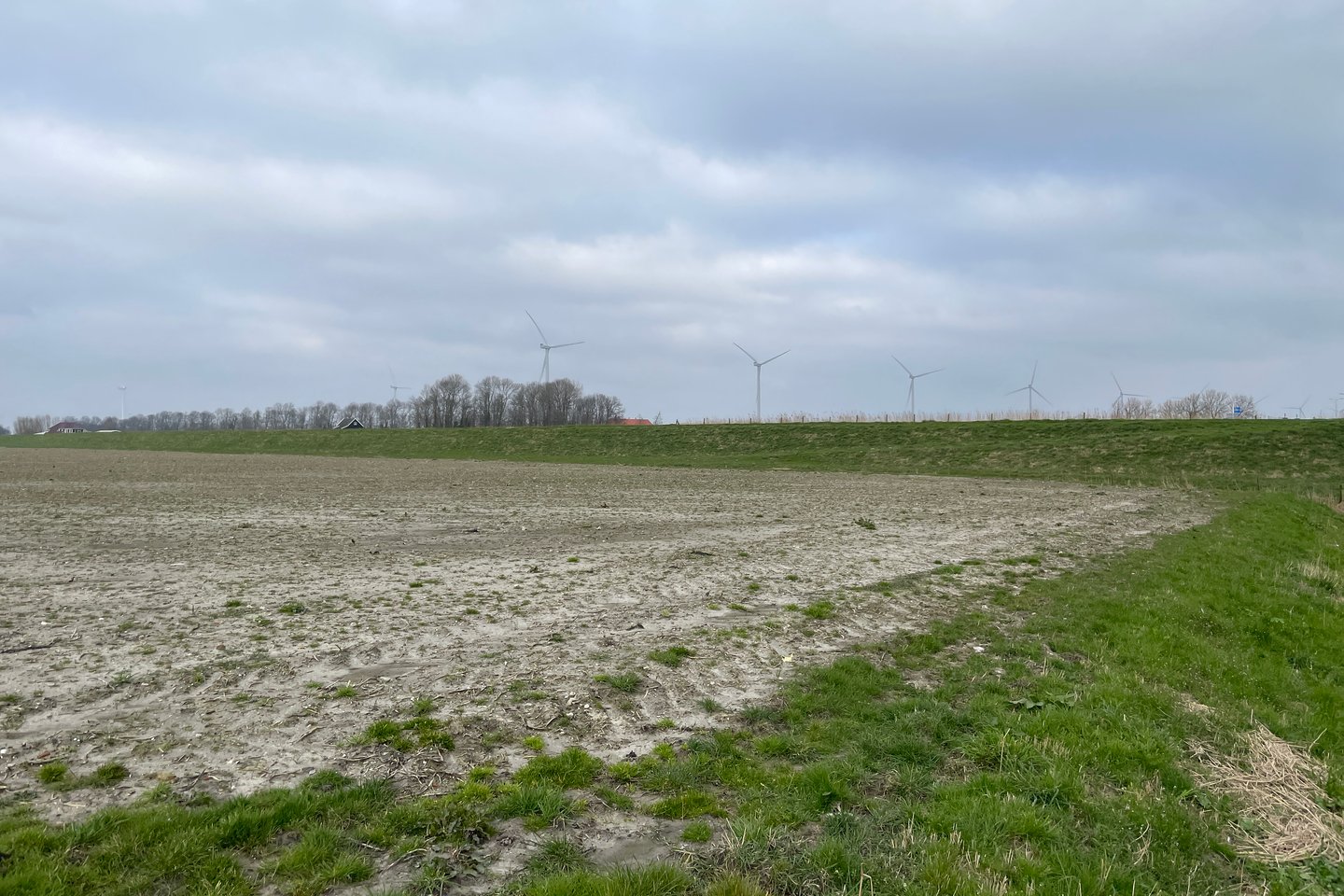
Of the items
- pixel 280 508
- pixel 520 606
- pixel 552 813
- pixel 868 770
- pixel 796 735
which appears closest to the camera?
pixel 552 813

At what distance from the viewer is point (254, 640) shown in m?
10.3

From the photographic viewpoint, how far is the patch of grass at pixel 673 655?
1004 cm

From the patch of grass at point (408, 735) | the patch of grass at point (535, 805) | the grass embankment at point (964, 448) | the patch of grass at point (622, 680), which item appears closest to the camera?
the patch of grass at point (535, 805)

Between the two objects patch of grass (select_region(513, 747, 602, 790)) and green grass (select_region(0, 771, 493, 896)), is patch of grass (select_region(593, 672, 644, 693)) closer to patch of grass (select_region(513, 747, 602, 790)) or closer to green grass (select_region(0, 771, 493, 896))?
patch of grass (select_region(513, 747, 602, 790))

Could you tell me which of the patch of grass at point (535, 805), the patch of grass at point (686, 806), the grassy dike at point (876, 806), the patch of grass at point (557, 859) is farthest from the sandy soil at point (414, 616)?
the patch of grass at point (557, 859)

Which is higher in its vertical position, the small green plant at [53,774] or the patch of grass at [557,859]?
the small green plant at [53,774]

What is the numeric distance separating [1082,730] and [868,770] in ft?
9.37

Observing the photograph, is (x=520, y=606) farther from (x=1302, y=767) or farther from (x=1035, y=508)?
(x=1035, y=508)

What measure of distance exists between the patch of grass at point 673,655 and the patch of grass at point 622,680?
2.14 ft

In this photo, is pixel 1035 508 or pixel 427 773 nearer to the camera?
pixel 427 773

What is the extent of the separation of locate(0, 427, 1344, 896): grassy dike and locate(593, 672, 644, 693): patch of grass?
4.71ft

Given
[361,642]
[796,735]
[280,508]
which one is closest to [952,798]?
[796,735]

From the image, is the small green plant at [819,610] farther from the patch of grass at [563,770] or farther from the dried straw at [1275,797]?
the patch of grass at [563,770]

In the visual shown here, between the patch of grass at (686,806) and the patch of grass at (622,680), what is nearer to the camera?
the patch of grass at (686,806)
